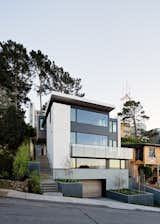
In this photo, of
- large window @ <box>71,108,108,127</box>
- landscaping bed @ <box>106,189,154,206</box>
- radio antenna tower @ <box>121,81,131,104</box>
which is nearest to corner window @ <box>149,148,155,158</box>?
large window @ <box>71,108,108,127</box>

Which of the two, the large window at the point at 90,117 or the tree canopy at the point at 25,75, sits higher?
the tree canopy at the point at 25,75

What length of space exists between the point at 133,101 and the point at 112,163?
29.6m

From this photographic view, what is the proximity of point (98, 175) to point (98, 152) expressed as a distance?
7.77ft

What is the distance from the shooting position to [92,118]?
96.9 feet

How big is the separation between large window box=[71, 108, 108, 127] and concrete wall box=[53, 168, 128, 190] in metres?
5.22

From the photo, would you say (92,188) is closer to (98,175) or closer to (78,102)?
(98,175)

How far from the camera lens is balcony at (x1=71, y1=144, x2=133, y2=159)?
25.4 m

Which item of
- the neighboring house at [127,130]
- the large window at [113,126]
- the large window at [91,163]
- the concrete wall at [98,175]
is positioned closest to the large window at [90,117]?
the large window at [113,126]

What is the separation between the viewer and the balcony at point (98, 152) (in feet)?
83.2

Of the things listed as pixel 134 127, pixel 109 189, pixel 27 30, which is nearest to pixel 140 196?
pixel 109 189

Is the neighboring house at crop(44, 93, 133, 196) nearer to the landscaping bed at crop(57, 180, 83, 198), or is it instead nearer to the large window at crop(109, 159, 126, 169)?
the large window at crop(109, 159, 126, 169)

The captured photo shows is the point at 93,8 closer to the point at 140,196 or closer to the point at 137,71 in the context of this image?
the point at 137,71

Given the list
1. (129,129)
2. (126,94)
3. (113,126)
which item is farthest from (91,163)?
(126,94)

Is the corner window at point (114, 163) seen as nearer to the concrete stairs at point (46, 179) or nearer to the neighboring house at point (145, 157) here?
the concrete stairs at point (46, 179)
